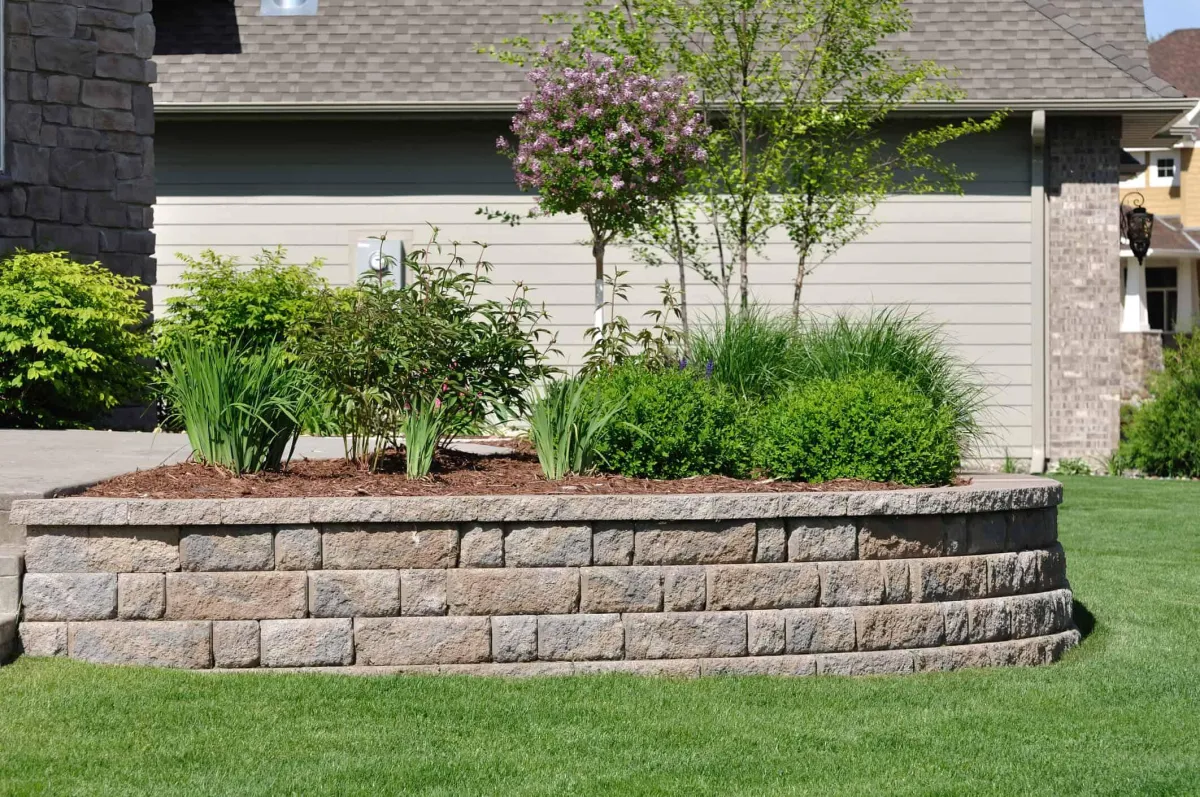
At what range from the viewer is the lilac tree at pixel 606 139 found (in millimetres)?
9797

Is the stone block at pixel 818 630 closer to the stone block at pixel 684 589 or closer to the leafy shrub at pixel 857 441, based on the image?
the stone block at pixel 684 589

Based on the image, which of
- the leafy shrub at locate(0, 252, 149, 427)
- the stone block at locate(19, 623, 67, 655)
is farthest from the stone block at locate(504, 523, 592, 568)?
the leafy shrub at locate(0, 252, 149, 427)

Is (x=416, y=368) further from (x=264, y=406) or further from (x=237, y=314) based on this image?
(x=237, y=314)

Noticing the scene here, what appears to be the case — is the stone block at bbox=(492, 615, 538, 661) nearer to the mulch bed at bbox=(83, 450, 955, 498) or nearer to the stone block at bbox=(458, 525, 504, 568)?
the stone block at bbox=(458, 525, 504, 568)

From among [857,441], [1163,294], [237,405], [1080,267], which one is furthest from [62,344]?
[1163,294]

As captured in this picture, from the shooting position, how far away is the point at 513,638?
5.38 metres

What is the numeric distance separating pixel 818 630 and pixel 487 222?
8773 mm

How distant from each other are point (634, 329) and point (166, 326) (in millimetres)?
4729

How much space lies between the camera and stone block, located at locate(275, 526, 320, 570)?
17.4 ft

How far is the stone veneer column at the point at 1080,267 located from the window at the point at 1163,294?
16326 millimetres

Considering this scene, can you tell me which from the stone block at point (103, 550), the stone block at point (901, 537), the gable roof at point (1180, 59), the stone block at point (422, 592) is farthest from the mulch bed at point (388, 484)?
the gable roof at point (1180, 59)

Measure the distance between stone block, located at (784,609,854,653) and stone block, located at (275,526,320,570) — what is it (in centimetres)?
197

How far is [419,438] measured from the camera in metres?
6.04

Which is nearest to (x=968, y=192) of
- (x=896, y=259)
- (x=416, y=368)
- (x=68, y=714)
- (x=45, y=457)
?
(x=896, y=259)
